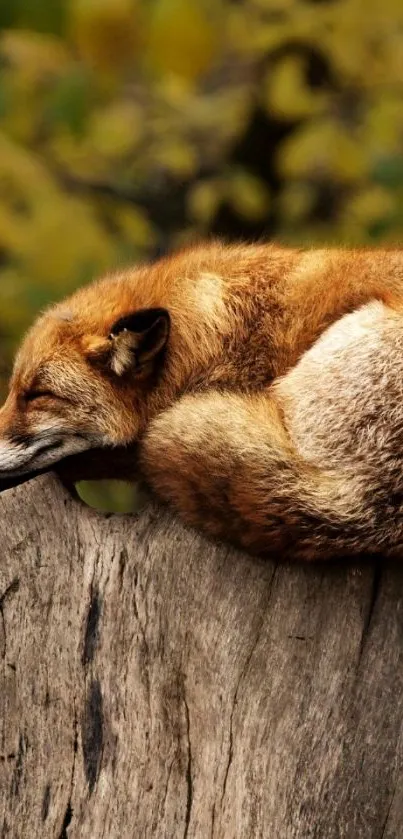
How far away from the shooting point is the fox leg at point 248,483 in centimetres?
332

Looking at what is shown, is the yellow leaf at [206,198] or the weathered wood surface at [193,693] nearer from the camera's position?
the weathered wood surface at [193,693]

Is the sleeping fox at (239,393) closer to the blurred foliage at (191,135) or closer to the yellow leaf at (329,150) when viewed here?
the blurred foliage at (191,135)

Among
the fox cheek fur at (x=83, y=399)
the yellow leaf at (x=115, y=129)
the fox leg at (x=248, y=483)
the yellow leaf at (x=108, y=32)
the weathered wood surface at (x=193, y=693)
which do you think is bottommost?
the weathered wood surface at (x=193, y=693)

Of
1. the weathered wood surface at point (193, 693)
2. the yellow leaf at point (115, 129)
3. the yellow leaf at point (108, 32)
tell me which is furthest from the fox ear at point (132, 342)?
the yellow leaf at point (115, 129)

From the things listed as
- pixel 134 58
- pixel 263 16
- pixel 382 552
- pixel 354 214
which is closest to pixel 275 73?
pixel 263 16

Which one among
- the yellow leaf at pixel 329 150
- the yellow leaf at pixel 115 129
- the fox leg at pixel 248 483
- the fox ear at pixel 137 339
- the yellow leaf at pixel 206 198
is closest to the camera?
the fox leg at pixel 248 483

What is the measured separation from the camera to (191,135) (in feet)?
27.3

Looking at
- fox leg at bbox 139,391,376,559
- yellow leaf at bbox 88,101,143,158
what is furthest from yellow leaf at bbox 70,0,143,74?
fox leg at bbox 139,391,376,559

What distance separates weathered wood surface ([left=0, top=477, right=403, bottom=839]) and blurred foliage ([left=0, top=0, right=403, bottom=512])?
2151 millimetres

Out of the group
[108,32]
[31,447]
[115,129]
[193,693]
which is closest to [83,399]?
[31,447]

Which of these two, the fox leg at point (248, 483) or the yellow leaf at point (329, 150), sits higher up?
the yellow leaf at point (329, 150)

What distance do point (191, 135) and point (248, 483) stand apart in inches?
215

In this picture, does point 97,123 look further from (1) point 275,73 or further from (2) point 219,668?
(2) point 219,668

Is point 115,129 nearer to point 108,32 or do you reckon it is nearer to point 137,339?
point 108,32
